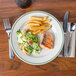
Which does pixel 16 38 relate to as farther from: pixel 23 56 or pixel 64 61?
pixel 64 61

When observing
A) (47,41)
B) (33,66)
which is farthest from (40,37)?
(33,66)

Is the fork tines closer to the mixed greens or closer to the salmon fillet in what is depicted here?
the mixed greens

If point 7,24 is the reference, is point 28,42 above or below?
below

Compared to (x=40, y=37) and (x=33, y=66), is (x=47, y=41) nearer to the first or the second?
(x=40, y=37)

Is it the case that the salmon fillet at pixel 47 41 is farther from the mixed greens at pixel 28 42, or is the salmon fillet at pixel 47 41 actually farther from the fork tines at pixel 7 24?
the fork tines at pixel 7 24

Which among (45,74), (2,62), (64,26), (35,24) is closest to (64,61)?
(45,74)

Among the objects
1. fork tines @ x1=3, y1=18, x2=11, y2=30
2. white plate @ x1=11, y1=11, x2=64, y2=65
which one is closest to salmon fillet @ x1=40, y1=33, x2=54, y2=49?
white plate @ x1=11, y1=11, x2=64, y2=65
